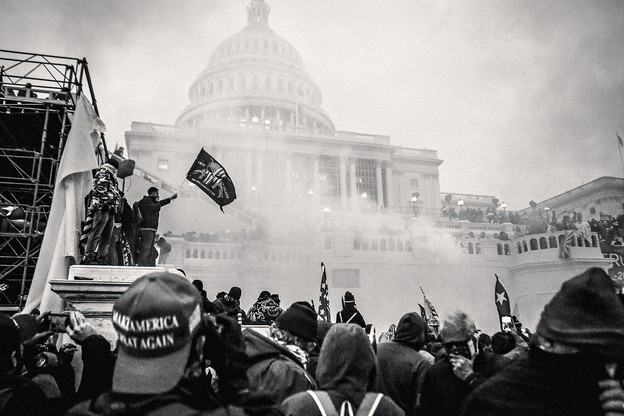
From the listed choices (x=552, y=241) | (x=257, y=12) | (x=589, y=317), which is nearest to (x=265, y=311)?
(x=589, y=317)

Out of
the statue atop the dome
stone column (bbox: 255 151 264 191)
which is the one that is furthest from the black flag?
the statue atop the dome

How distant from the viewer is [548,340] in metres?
1.77

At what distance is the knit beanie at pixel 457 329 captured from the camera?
340cm

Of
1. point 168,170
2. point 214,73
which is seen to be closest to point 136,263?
point 168,170

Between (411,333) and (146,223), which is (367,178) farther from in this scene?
(411,333)

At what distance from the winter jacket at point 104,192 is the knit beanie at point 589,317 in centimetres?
580

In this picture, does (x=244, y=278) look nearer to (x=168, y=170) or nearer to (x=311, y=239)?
(x=311, y=239)

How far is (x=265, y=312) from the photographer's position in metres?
7.67

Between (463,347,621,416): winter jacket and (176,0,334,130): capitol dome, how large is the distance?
5935 centimetres

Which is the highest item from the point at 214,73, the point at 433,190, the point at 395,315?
the point at 214,73

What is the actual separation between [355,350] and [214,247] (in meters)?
17.9

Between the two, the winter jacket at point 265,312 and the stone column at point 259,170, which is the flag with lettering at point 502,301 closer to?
the winter jacket at point 265,312

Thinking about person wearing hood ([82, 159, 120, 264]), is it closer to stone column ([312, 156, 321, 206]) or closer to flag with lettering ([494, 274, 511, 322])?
flag with lettering ([494, 274, 511, 322])

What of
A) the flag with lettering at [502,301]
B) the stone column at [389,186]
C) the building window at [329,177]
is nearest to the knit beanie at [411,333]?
the flag with lettering at [502,301]
